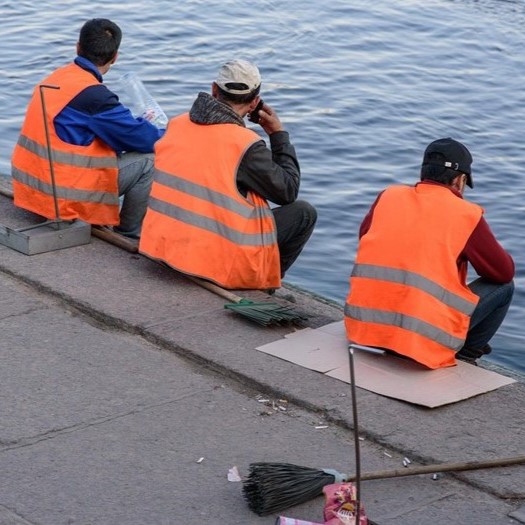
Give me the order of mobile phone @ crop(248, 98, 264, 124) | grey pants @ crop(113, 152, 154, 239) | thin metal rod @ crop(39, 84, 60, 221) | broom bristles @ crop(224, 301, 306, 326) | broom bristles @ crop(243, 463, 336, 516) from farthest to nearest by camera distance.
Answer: grey pants @ crop(113, 152, 154, 239) → thin metal rod @ crop(39, 84, 60, 221) → mobile phone @ crop(248, 98, 264, 124) → broom bristles @ crop(224, 301, 306, 326) → broom bristles @ crop(243, 463, 336, 516)

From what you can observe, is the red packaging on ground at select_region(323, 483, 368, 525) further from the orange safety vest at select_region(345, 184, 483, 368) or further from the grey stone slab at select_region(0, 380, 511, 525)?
the orange safety vest at select_region(345, 184, 483, 368)

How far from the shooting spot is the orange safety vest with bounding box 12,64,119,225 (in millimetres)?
7176

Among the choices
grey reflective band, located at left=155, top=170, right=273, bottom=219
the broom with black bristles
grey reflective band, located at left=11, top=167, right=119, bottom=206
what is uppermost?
grey reflective band, located at left=155, top=170, right=273, bottom=219

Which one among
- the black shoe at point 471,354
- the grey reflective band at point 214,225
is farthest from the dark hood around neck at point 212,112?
the black shoe at point 471,354

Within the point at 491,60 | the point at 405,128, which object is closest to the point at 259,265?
the point at 405,128

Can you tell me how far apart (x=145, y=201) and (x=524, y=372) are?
269 centimetres

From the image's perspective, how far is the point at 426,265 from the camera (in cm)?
577

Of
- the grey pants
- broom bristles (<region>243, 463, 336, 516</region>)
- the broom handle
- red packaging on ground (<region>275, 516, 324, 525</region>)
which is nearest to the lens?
red packaging on ground (<region>275, 516, 324, 525</region>)

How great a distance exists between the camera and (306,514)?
14.7ft

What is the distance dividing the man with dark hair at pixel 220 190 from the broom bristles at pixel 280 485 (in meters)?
2.20

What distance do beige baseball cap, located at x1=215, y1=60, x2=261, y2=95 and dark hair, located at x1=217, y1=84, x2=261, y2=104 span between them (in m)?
0.01

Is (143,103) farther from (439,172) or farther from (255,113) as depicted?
(439,172)

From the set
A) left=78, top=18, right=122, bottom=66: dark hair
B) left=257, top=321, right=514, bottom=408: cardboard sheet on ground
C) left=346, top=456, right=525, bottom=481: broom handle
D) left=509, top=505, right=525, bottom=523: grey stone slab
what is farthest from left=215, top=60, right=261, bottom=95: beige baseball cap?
left=509, top=505, right=525, bottom=523: grey stone slab

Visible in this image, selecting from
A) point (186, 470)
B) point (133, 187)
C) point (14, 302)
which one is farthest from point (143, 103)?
point (186, 470)
